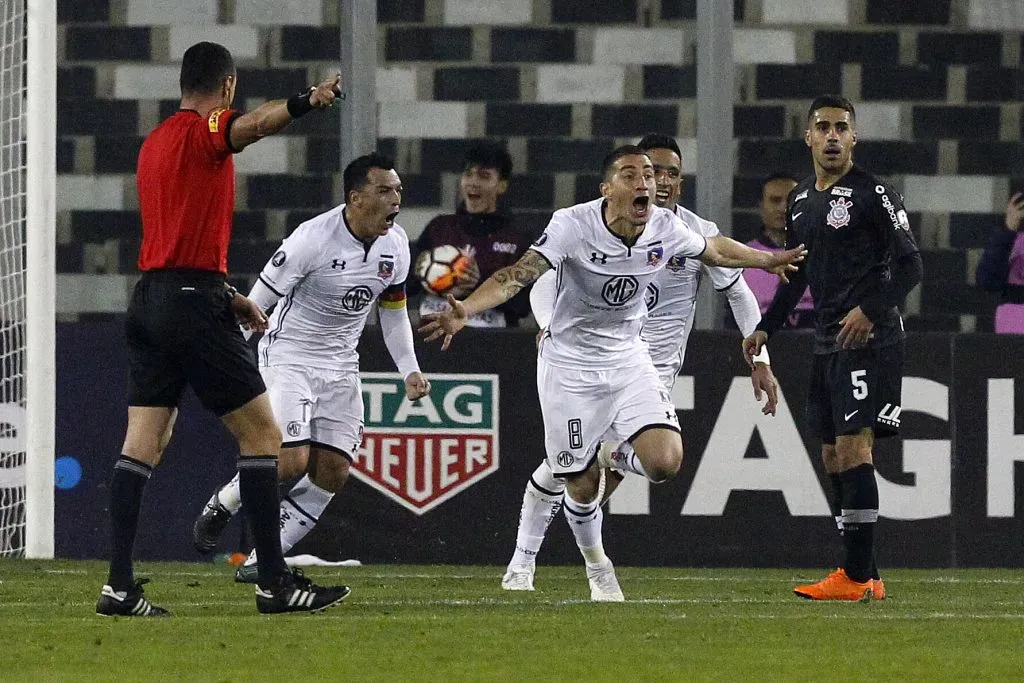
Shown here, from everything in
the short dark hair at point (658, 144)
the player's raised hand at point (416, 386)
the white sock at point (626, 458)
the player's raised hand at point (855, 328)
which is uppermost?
the short dark hair at point (658, 144)

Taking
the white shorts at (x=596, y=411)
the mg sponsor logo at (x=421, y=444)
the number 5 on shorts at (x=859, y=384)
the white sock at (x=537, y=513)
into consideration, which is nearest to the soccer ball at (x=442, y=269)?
the mg sponsor logo at (x=421, y=444)

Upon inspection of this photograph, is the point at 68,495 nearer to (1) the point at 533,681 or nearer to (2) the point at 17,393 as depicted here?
(2) the point at 17,393

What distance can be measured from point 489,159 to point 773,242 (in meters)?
1.59

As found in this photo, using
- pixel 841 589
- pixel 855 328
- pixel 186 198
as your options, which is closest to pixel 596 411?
pixel 855 328

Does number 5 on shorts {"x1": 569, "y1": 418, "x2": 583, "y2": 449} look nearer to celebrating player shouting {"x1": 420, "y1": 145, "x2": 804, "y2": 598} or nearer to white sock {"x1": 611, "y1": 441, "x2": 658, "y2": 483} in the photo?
celebrating player shouting {"x1": 420, "y1": 145, "x2": 804, "y2": 598}

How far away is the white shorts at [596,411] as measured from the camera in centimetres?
862

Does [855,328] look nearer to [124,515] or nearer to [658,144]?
[658,144]

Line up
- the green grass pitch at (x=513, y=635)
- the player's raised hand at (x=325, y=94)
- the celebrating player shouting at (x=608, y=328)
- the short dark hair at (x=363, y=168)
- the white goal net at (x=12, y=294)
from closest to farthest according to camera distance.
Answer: the green grass pitch at (x=513, y=635), the player's raised hand at (x=325, y=94), the celebrating player shouting at (x=608, y=328), the short dark hair at (x=363, y=168), the white goal net at (x=12, y=294)

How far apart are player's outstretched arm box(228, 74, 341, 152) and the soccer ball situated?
3960 millimetres

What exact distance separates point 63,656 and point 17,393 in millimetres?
4762

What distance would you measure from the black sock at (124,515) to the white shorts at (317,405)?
6.93 feet

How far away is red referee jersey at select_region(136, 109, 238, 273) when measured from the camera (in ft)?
23.9

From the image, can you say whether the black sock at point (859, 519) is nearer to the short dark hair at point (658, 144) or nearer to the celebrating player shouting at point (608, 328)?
the celebrating player shouting at point (608, 328)

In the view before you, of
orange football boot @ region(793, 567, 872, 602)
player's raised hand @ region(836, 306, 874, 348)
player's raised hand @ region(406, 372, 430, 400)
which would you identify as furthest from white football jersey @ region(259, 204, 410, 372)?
orange football boot @ region(793, 567, 872, 602)
